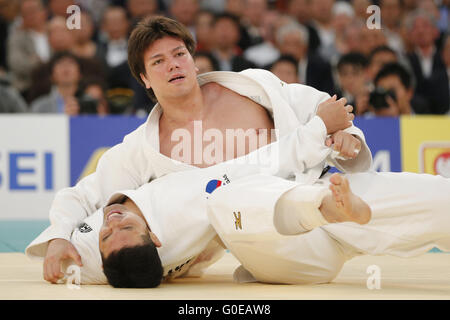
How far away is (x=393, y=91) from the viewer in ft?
21.3

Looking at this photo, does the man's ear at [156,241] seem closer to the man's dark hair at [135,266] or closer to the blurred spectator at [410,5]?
the man's dark hair at [135,266]

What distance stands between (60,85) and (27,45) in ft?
2.80

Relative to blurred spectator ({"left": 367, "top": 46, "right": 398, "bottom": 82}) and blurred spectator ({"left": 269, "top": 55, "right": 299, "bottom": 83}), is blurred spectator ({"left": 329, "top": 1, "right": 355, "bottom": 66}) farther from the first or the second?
blurred spectator ({"left": 269, "top": 55, "right": 299, "bottom": 83})

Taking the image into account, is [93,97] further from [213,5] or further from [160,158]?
[160,158]

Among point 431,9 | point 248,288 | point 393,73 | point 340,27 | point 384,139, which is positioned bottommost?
point 248,288

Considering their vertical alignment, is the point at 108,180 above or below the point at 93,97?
below

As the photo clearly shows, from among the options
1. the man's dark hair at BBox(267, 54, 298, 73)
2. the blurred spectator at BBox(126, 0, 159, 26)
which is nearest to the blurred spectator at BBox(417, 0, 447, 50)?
the man's dark hair at BBox(267, 54, 298, 73)

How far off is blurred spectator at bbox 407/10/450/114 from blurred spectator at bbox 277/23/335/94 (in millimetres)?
957

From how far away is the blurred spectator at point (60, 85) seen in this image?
6.16m

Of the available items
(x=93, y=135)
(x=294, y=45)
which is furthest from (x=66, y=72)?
(x=294, y=45)

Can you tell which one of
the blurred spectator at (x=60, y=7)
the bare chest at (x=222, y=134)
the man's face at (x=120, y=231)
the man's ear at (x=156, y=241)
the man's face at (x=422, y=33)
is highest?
the blurred spectator at (x=60, y=7)

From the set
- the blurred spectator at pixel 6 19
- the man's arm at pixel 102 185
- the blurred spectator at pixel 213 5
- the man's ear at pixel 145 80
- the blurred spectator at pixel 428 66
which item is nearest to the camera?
the man's arm at pixel 102 185

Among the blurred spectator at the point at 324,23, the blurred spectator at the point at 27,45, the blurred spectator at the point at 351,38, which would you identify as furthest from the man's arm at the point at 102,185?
the blurred spectator at the point at 324,23

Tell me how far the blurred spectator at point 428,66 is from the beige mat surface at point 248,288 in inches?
151
